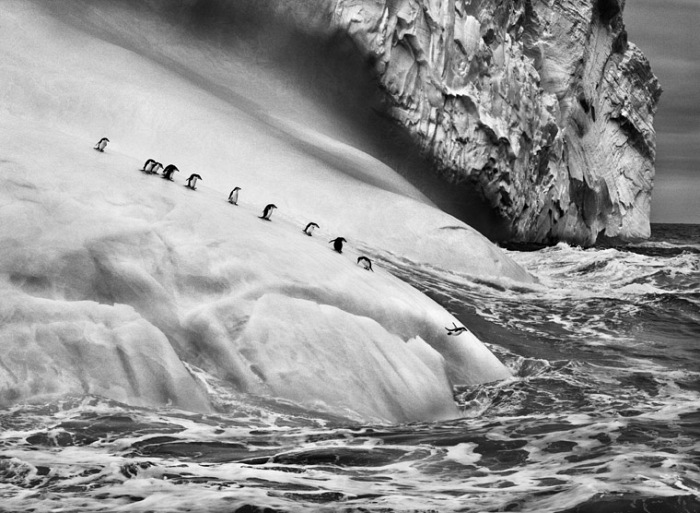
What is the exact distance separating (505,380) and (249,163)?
7796 millimetres

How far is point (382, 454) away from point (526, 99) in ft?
87.6

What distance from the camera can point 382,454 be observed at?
6410mm

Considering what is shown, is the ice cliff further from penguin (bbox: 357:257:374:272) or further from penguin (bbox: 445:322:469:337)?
penguin (bbox: 445:322:469:337)

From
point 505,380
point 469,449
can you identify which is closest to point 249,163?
point 505,380

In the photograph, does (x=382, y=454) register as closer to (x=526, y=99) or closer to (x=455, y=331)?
(x=455, y=331)

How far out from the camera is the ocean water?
5.19 m

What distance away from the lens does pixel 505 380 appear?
9789mm

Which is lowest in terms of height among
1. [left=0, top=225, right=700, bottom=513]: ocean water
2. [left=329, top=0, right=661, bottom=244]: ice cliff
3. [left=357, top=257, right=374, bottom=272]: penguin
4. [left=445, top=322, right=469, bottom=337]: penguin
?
[left=0, top=225, right=700, bottom=513]: ocean water

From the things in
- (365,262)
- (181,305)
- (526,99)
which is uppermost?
(526,99)

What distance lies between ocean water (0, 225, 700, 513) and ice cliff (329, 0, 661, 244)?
1569 centimetres

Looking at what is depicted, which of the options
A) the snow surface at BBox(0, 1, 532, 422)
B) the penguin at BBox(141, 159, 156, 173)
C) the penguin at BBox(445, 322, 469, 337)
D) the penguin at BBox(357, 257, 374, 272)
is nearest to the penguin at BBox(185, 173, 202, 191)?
the snow surface at BBox(0, 1, 532, 422)

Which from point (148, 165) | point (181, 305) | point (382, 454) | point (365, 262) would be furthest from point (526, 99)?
point (382, 454)

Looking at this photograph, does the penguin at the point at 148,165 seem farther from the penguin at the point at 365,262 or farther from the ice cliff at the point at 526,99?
the ice cliff at the point at 526,99

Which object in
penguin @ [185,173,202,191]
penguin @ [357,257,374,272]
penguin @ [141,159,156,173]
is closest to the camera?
penguin @ [141,159,156,173]
